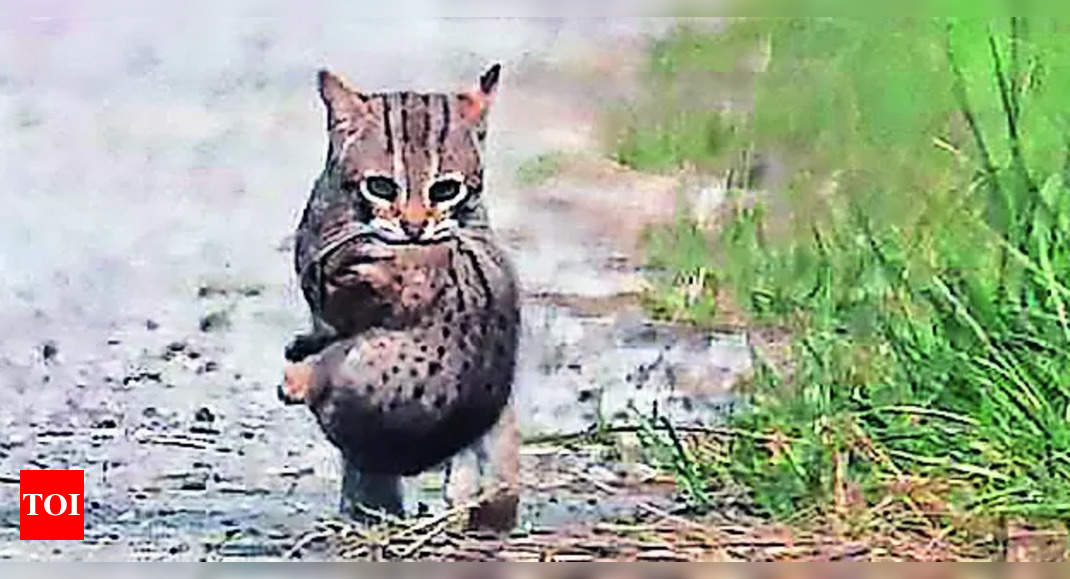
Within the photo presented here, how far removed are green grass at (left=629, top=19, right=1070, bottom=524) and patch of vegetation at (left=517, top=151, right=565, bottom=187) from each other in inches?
2.9

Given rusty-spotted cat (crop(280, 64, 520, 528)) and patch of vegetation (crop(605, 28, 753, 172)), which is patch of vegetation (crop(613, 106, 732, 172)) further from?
rusty-spotted cat (crop(280, 64, 520, 528))

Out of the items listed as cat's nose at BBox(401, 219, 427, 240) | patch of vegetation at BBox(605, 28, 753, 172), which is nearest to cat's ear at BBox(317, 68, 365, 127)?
cat's nose at BBox(401, 219, 427, 240)

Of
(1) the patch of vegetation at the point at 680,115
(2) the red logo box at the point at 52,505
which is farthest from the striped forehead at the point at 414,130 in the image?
(2) the red logo box at the point at 52,505

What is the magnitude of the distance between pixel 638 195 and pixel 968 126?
29cm

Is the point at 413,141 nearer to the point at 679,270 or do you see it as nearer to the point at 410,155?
the point at 410,155

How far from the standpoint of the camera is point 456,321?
4.10 feet

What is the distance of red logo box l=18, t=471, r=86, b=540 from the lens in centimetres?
126

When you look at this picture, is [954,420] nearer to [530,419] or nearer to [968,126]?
[968,126]

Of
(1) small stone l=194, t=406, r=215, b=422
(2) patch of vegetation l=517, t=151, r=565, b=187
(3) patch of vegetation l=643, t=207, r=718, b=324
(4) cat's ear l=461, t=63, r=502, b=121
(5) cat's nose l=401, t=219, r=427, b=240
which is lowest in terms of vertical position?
(1) small stone l=194, t=406, r=215, b=422

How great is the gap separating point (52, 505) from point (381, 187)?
41cm

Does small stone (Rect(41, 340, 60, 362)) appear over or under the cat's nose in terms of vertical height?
under

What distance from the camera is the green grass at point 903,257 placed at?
4.01 ft

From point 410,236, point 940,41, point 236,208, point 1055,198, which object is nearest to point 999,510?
point 1055,198

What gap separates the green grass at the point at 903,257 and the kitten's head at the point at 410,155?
0.50 feet
